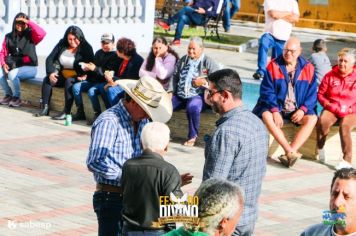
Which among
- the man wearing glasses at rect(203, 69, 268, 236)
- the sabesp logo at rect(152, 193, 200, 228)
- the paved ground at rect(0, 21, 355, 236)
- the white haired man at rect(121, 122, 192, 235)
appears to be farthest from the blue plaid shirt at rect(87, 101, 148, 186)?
the paved ground at rect(0, 21, 355, 236)

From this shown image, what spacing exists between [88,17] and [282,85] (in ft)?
30.5

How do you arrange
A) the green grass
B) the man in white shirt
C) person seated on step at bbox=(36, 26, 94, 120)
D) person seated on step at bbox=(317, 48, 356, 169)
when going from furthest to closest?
1. the green grass
2. the man in white shirt
3. person seated on step at bbox=(36, 26, 94, 120)
4. person seated on step at bbox=(317, 48, 356, 169)

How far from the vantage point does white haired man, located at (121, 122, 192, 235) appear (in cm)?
720

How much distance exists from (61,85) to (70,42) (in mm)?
827

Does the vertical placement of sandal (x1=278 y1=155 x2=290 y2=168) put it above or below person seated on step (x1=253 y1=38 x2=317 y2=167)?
below

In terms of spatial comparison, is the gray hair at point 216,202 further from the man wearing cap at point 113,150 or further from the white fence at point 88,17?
the white fence at point 88,17

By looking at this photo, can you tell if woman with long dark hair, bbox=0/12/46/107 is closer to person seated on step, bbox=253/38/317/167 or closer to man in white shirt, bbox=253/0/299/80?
man in white shirt, bbox=253/0/299/80

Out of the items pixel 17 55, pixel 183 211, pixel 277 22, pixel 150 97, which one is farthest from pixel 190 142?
pixel 183 211

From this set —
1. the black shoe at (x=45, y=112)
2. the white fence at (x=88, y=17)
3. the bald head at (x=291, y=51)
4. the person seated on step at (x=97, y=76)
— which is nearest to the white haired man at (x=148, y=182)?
the bald head at (x=291, y=51)

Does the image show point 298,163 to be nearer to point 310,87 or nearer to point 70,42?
point 310,87

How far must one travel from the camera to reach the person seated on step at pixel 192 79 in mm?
14742

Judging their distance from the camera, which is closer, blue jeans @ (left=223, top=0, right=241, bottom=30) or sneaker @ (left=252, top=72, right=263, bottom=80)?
sneaker @ (left=252, top=72, right=263, bottom=80)

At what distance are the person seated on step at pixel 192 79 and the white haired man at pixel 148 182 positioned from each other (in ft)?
24.4

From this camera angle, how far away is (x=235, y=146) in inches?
285
